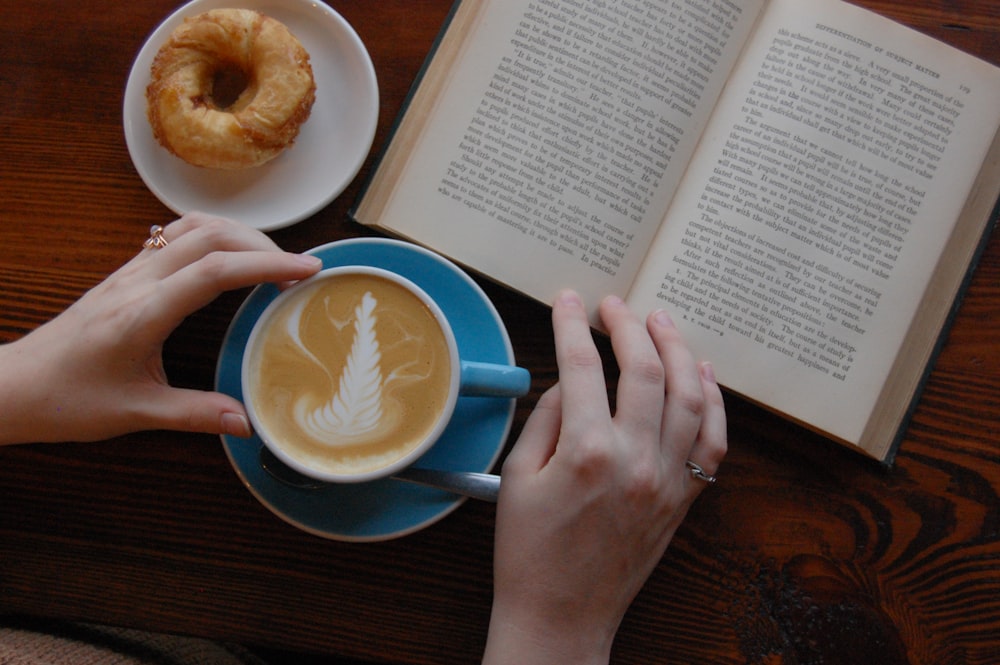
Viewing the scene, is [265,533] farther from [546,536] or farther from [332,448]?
[546,536]

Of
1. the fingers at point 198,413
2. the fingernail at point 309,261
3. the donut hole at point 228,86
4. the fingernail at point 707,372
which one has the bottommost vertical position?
the fingers at point 198,413

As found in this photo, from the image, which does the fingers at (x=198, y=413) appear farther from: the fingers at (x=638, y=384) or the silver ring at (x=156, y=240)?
the fingers at (x=638, y=384)

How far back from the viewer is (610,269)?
94cm

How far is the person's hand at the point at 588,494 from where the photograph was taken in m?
0.83

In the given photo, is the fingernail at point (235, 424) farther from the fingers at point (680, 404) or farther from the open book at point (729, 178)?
the fingers at point (680, 404)

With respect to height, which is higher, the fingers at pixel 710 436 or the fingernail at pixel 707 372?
the fingernail at pixel 707 372

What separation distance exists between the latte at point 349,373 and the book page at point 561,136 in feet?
0.47

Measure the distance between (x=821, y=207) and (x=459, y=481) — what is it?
538 millimetres

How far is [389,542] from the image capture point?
3.09 ft

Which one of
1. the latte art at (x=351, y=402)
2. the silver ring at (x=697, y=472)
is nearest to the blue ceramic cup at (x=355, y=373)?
the latte art at (x=351, y=402)

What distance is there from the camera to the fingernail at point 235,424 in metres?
0.80

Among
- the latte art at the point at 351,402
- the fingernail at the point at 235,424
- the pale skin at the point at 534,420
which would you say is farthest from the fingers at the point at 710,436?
the fingernail at the point at 235,424

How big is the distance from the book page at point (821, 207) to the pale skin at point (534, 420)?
9cm

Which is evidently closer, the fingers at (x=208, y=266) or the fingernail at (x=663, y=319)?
the fingers at (x=208, y=266)
